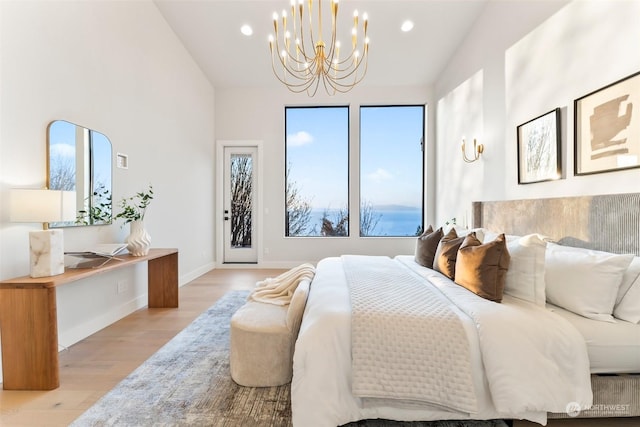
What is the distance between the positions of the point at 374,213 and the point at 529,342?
4.34 metres

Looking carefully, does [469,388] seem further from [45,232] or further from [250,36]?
[250,36]

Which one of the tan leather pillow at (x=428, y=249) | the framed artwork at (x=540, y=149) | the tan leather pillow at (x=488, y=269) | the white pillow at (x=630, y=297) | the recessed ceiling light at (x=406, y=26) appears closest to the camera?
the white pillow at (x=630, y=297)

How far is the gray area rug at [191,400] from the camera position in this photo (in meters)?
1.59

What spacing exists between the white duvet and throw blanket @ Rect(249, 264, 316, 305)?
77cm

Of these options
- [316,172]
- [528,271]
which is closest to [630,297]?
[528,271]

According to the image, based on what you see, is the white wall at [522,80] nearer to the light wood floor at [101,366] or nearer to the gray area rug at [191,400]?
the light wood floor at [101,366]

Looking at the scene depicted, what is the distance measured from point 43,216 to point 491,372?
2.67 meters

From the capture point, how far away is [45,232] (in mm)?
2004

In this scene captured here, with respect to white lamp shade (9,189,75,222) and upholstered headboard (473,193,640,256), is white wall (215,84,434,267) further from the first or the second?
white lamp shade (9,189,75,222)

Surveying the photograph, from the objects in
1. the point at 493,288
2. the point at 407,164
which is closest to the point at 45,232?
the point at 493,288

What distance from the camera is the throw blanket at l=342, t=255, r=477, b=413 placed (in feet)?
4.63

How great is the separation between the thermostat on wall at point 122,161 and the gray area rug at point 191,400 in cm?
195

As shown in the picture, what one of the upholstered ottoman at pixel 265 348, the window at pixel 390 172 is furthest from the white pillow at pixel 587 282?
the window at pixel 390 172

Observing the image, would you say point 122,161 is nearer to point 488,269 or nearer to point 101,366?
point 101,366
